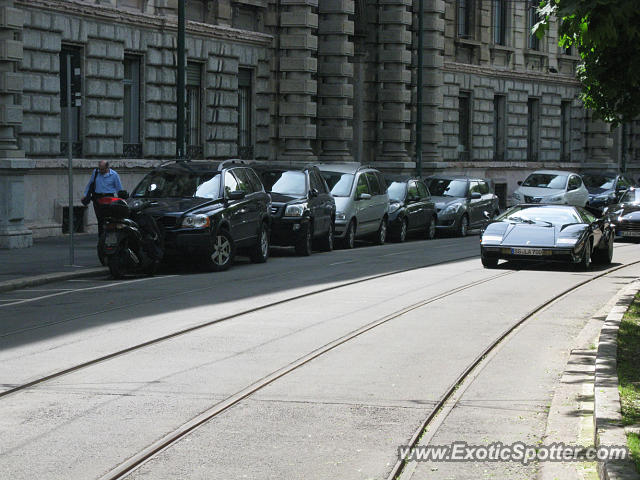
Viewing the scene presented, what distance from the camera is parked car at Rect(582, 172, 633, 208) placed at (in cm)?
4422

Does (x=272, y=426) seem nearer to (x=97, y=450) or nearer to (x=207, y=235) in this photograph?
(x=97, y=450)

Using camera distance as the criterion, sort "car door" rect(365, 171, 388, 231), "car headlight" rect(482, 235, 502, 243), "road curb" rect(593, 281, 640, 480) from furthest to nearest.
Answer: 1. "car door" rect(365, 171, 388, 231)
2. "car headlight" rect(482, 235, 502, 243)
3. "road curb" rect(593, 281, 640, 480)

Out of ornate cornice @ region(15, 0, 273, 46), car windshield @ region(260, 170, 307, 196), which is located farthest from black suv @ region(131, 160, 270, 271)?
ornate cornice @ region(15, 0, 273, 46)

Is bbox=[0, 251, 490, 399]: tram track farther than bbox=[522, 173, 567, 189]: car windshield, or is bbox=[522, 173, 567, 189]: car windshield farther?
bbox=[522, 173, 567, 189]: car windshield

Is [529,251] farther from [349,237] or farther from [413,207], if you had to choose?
[413,207]

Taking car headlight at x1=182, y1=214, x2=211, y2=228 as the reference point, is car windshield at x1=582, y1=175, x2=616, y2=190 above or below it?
above

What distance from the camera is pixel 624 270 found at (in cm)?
2303

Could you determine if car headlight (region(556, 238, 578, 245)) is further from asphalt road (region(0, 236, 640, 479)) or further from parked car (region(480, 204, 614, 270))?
asphalt road (region(0, 236, 640, 479))

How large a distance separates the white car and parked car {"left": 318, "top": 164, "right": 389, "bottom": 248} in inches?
394

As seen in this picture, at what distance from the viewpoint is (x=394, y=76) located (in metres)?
45.1

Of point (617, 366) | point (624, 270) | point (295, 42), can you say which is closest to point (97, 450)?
point (617, 366)

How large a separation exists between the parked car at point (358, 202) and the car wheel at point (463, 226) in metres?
4.42

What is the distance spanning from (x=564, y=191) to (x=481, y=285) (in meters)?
21.6

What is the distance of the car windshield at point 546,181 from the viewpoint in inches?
1593
